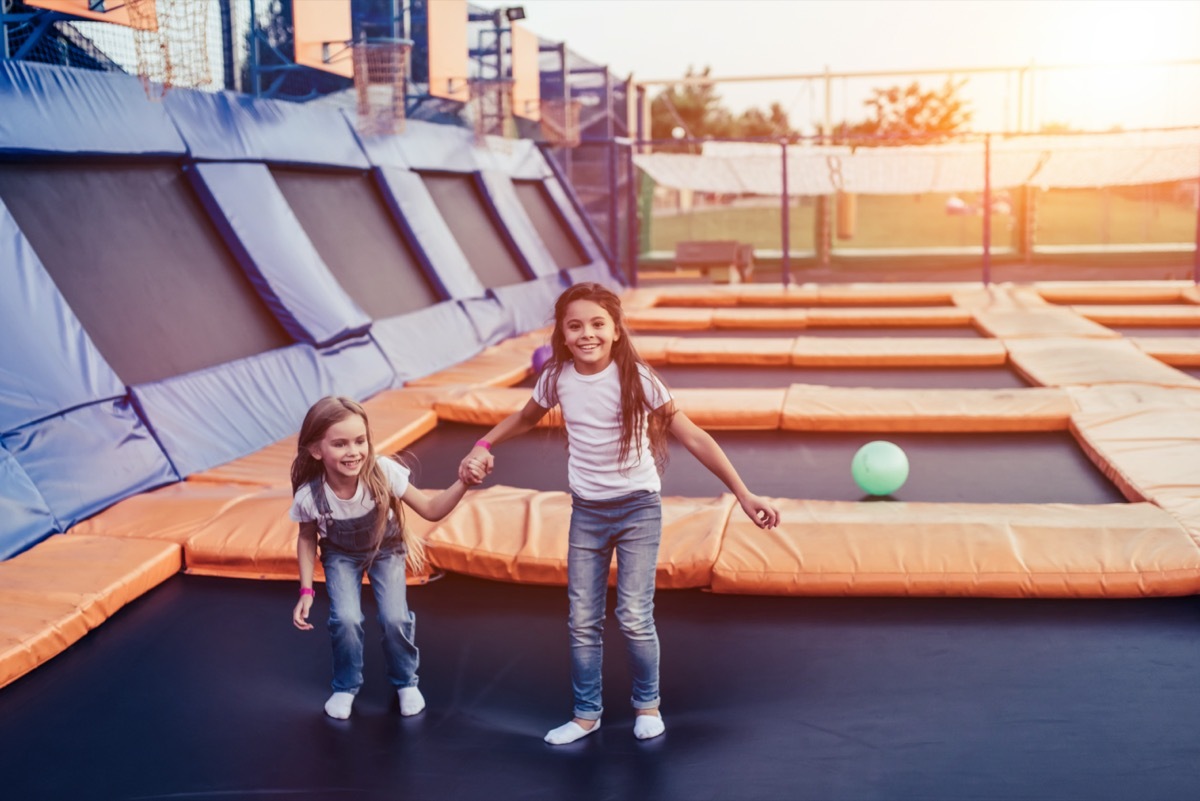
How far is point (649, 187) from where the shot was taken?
14734mm

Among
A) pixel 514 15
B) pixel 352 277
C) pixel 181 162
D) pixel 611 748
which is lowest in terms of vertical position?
pixel 611 748

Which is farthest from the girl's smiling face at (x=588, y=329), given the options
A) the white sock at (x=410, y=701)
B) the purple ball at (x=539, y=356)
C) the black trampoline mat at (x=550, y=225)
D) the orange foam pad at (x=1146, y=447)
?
the black trampoline mat at (x=550, y=225)

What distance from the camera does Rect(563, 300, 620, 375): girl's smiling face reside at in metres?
2.16

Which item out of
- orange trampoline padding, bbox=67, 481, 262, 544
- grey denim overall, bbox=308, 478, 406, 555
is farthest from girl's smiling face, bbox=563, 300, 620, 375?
orange trampoline padding, bbox=67, 481, 262, 544

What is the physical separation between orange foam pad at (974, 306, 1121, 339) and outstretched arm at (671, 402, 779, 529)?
5250 mm

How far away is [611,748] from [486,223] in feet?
22.2

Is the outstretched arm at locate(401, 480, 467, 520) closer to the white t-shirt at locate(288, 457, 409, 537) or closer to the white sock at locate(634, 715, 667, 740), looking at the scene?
the white t-shirt at locate(288, 457, 409, 537)

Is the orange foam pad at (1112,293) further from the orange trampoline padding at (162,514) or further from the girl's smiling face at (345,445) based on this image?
the girl's smiling face at (345,445)

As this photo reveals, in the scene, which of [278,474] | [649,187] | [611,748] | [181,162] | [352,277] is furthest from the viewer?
[649,187]

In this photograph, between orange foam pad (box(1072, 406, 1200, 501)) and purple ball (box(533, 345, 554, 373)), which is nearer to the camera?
orange foam pad (box(1072, 406, 1200, 501))

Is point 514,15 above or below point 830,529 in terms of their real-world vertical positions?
above

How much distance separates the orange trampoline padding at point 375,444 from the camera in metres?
3.92

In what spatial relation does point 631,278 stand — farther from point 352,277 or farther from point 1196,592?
point 1196,592

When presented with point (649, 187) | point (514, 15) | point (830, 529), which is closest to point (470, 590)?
point (830, 529)
